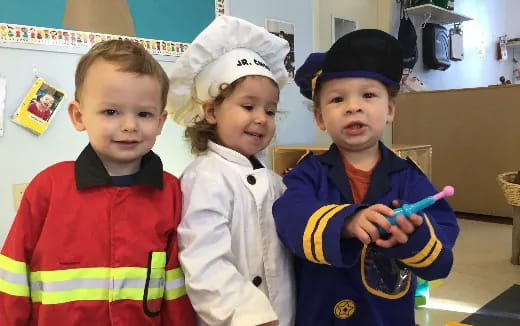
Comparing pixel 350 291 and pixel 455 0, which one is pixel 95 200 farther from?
pixel 455 0

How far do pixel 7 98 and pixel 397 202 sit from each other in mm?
1468

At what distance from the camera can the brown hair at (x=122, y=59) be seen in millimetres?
833

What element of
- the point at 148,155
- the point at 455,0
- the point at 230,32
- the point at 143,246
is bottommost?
the point at 143,246

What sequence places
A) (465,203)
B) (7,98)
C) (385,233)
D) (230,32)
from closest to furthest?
(385,233), (230,32), (7,98), (465,203)

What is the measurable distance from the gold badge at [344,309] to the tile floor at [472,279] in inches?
36.2

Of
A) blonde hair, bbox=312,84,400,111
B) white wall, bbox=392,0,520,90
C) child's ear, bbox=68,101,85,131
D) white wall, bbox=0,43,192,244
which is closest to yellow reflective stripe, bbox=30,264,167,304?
child's ear, bbox=68,101,85,131

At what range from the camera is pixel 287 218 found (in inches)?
32.9

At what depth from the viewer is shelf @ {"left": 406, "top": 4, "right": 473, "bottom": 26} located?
12.8ft

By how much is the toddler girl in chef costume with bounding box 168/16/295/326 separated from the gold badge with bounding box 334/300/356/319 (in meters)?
0.10

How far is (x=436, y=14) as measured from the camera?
13.6ft

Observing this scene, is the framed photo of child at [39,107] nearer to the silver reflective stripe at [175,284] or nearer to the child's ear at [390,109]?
the silver reflective stripe at [175,284]

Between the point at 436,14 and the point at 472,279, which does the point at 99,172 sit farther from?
the point at 436,14

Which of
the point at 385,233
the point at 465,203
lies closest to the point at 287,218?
the point at 385,233

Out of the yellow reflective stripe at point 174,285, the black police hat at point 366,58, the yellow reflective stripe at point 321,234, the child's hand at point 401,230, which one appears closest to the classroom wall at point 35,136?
the yellow reflective stripe at point 174,285
